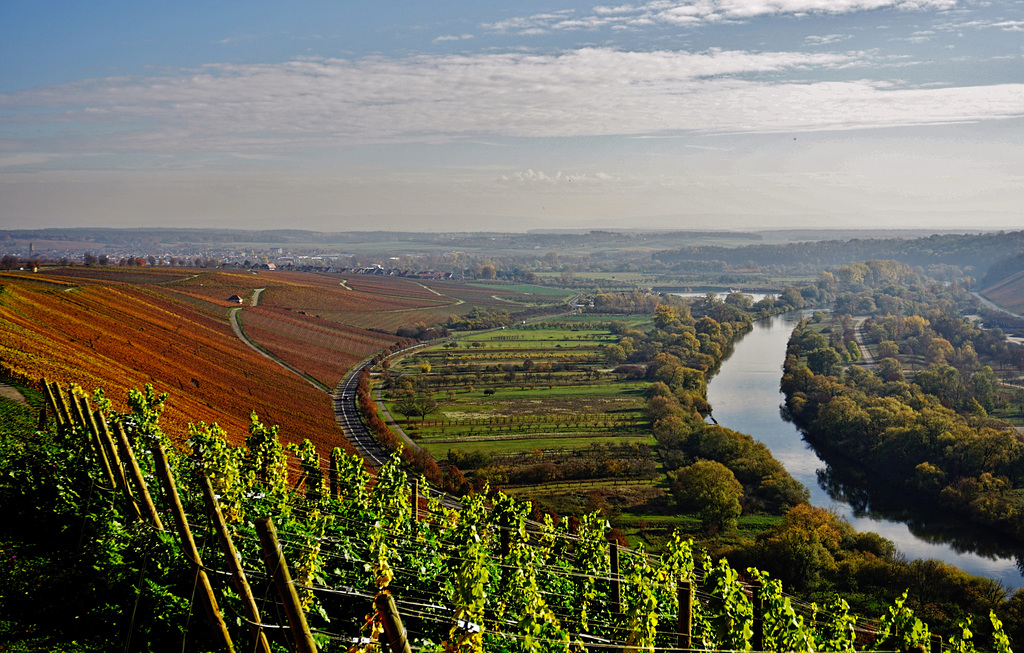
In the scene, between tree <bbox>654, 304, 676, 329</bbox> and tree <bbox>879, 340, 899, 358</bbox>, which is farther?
tree <bbox>654, 304, 676, 329</bbox>

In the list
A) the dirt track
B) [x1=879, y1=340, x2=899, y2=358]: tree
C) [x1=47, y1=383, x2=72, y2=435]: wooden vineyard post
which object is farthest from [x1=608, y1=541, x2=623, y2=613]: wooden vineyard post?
[x1=879, y1=340, x2=899, y2=358]: tree

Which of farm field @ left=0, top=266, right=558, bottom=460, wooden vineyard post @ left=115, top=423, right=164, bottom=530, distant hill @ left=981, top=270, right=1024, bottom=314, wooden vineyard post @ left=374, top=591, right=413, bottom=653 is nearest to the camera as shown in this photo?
wooden vineyard post @ left=374, top=591, right=413, bottom=653

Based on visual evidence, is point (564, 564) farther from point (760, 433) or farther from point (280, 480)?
point (760, 433)

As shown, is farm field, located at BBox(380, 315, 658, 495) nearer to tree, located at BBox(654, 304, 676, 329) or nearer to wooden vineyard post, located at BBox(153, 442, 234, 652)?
tree, located at BBox(654, 304, 676, 329)

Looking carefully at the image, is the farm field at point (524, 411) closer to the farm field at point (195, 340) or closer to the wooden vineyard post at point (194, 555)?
the farm field at point (195, 340)

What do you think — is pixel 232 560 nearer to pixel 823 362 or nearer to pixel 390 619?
pixel 390 619

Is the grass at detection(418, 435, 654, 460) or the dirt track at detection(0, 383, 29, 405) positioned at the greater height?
the dirt track at detection(0, 383, 29, 405)

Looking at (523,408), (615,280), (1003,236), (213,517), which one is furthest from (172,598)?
(1003,236)

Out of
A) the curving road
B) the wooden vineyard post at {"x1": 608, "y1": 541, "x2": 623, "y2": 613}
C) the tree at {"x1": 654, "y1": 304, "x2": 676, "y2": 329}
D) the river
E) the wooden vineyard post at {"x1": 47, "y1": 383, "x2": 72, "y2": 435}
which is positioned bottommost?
the river
